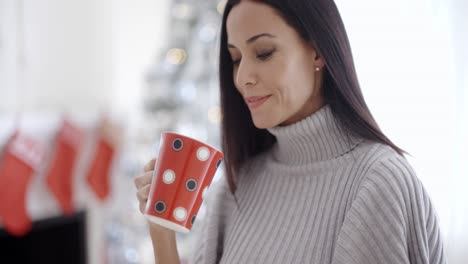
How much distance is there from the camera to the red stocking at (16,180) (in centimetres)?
193

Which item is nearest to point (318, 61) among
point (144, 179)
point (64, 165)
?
point (144, 179)

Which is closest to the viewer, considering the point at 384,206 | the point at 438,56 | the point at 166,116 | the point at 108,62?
the point at 384,206

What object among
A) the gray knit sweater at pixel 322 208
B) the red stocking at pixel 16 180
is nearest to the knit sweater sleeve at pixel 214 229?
the gray knit sweater at pixel 322 208

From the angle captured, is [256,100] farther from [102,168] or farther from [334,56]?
[102,168]

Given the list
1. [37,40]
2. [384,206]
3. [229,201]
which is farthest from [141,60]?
[384,206]

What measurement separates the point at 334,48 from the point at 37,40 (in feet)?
6.26

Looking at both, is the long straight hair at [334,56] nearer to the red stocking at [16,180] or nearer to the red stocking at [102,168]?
the red stocking at [16,180]

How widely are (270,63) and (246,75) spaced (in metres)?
0.05

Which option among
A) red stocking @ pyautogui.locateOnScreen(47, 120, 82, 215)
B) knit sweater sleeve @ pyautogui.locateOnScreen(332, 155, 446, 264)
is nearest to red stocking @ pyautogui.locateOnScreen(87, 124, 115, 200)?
red stocking @ pyautogui.locateOnScreen(47, 120, 82, 215)

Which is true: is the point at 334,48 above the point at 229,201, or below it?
above

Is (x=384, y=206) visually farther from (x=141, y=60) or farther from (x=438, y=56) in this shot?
(x=141, y=60)

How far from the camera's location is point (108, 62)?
2732 mm

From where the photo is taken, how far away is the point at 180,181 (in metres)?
0.78

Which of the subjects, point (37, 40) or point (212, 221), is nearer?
point (212, 221)
